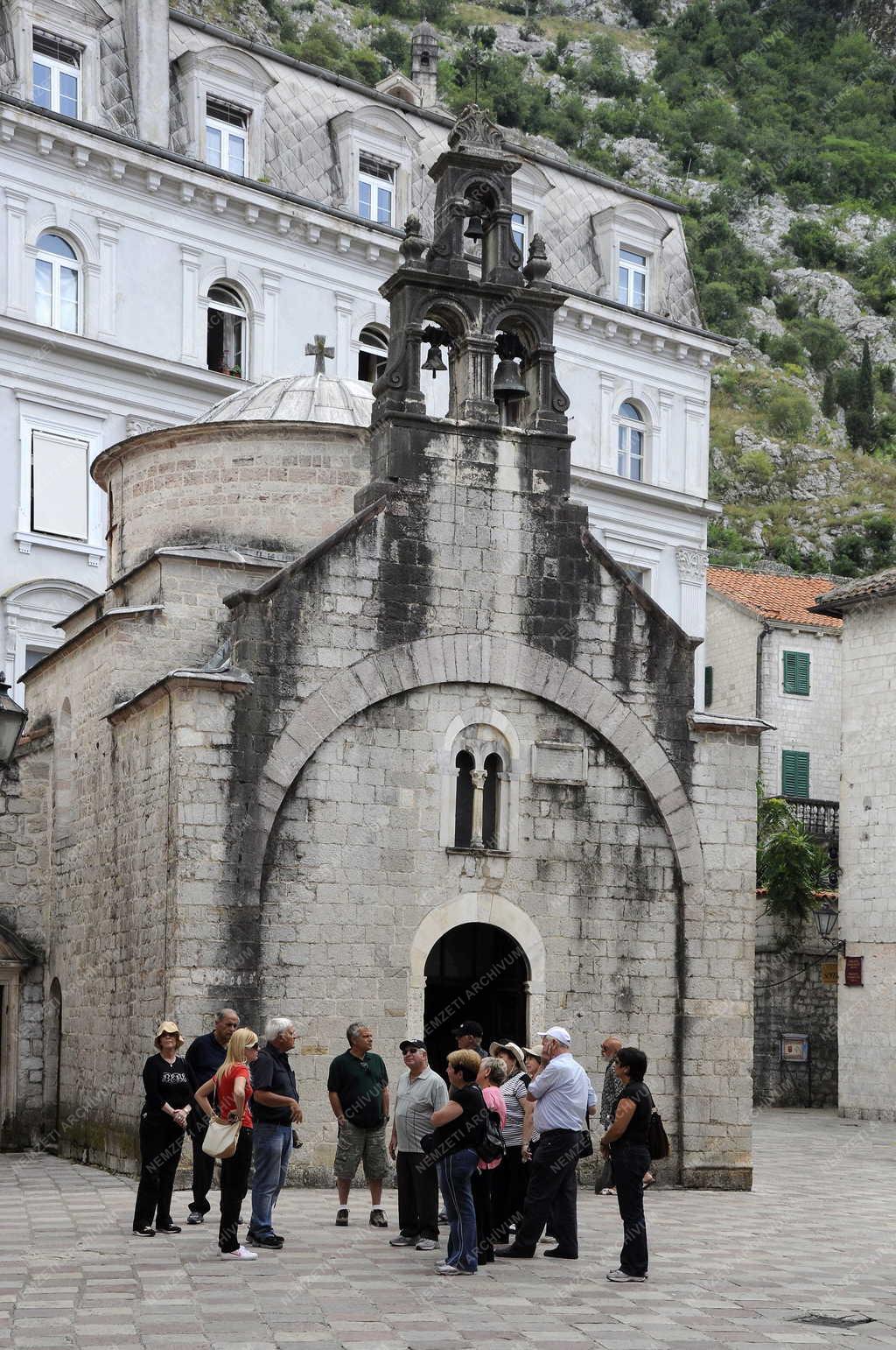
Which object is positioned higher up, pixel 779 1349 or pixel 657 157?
pixel 657 157

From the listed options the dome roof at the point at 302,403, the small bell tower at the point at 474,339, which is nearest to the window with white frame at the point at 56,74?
the dome roof at the point at 302,403

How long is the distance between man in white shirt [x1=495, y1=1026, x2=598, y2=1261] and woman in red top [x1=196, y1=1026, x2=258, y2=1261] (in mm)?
2143

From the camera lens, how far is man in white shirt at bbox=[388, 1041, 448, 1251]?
14.5 m

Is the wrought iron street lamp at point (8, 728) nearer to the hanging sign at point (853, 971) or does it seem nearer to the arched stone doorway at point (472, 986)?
the arched stone doorway at point (472, 986)

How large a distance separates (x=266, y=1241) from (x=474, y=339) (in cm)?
1093

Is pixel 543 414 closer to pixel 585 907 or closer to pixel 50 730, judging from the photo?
pixel 585 907

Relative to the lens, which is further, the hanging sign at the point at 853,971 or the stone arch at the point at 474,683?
the hanging sign at the point at 853,971

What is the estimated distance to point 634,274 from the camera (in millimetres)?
43875

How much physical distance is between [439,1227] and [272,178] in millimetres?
26764

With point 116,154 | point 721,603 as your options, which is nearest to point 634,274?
point 721,603

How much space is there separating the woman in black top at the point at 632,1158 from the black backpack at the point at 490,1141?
88 cm

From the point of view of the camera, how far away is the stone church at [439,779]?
19.1 metres

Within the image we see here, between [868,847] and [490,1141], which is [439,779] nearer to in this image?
[490,1141]

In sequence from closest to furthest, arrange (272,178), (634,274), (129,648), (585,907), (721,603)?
(585,907)
(129,648)
(272,178)
(634,274)
(721,603)
